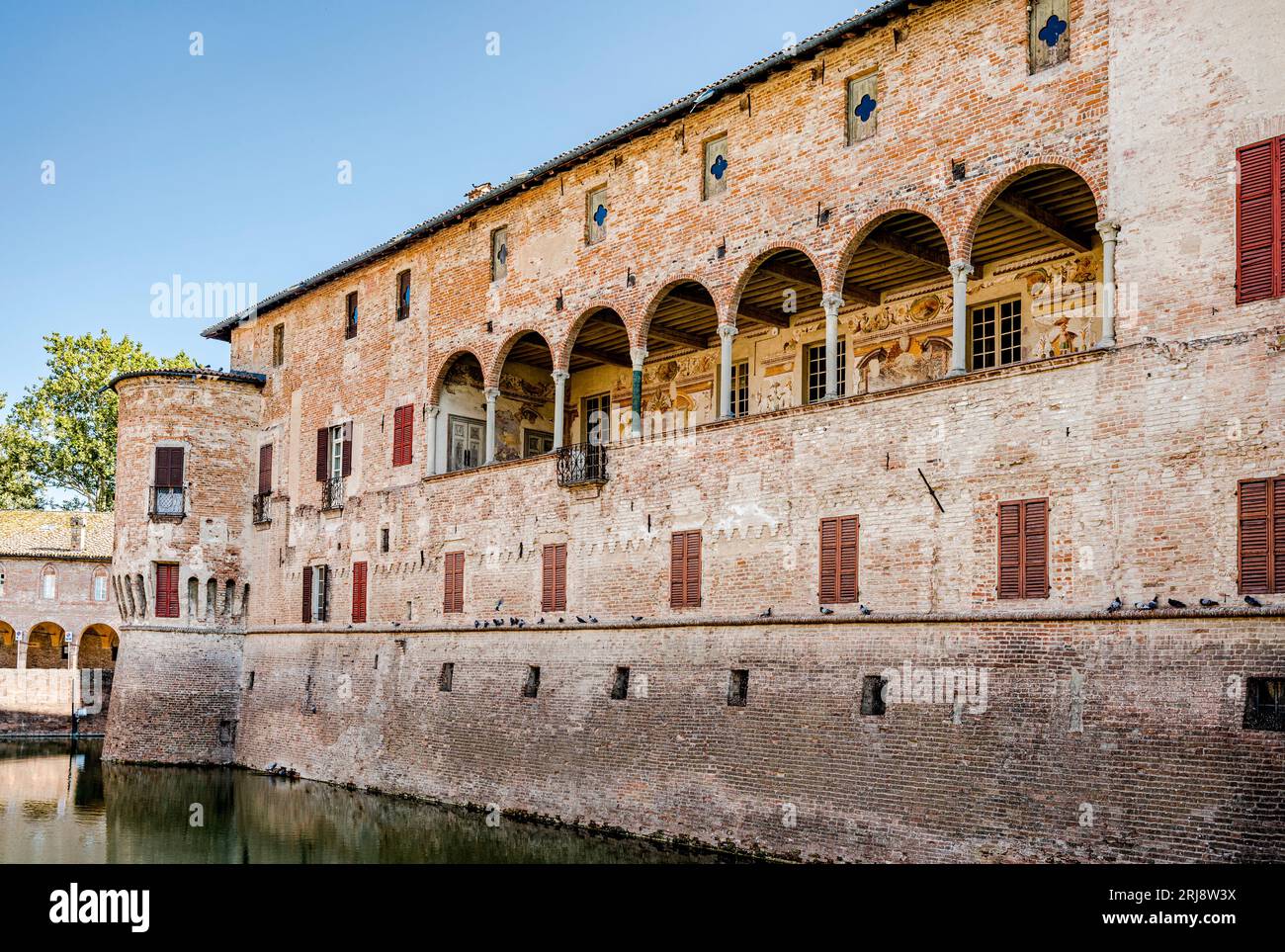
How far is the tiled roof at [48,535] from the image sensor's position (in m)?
45.8

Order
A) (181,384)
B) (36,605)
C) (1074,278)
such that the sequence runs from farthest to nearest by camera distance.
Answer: (36,605) → (181,384) → (1074,278)

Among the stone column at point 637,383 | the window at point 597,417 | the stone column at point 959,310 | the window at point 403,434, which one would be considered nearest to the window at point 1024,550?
the stone column at point 959,310

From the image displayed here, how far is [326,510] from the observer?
2916 centimetres

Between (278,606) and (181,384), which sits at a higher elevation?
(181,384)

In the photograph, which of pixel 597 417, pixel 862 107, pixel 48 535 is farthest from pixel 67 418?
pixel 862 107

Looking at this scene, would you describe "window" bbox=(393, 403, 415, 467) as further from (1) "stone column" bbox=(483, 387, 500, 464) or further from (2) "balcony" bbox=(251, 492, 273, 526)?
(2) "balcony" bbox=(251, 492, 273, 526)

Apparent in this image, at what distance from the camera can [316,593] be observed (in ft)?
96.0

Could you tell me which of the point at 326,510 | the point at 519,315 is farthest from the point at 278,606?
the point at 519,315

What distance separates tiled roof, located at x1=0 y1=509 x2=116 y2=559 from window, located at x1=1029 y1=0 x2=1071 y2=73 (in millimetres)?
38125

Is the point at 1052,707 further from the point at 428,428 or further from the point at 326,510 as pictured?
the point at 326,510

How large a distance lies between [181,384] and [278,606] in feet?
20.2

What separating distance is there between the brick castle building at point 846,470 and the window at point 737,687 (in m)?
0.07

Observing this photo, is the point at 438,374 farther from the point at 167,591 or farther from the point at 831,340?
the point at 831,340

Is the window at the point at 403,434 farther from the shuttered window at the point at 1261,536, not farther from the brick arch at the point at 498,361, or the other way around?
the shuttered window at the point at 1261,536
